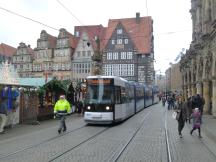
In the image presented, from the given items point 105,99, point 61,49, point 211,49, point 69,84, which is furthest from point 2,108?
point 61,49

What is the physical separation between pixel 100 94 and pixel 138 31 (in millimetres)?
71820

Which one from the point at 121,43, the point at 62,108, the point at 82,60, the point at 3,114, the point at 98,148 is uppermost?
the point at 121,43

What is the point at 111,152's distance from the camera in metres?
12.2

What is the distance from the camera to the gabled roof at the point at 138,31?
9019 cm

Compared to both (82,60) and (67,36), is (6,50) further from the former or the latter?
(82,60)

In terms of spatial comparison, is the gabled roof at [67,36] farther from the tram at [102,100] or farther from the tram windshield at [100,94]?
the tram windshield at [100,94]

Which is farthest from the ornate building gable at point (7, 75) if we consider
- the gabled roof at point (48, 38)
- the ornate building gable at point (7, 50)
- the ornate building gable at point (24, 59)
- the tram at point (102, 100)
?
the ornate building gable at point (7, 50)

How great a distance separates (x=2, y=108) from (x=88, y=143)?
4.82 meters

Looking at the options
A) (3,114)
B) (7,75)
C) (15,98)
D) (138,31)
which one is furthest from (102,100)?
(138,31)

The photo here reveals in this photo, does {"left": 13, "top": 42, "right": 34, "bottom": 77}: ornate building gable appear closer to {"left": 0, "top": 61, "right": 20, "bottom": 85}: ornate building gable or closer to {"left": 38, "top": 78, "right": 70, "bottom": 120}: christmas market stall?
{"left": 38, "top": 78, "right": 70, "bottom": 120}: christmas market stall

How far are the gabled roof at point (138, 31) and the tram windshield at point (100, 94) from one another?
67.0m

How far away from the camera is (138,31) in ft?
305

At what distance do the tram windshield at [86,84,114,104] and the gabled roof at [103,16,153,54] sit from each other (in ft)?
220

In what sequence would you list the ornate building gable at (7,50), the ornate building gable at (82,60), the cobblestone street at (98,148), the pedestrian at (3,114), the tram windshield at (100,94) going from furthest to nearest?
the ornate building gable at (7,50), the ornate building gable at (82,60), the tram windshield at (100,94), the pedestrian at (3,114), the cobblestone street at (98,148)
